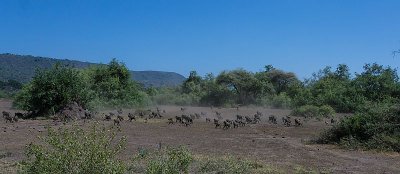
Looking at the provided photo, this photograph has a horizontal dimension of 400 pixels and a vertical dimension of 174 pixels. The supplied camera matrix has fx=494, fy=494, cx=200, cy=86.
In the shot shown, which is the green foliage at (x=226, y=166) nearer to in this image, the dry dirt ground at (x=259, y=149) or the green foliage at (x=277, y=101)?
the dry dirt ground at (x=259, y=149)

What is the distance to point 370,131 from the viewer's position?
2016 centimetres

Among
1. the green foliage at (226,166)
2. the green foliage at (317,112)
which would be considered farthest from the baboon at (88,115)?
the green foliage at (226,166)

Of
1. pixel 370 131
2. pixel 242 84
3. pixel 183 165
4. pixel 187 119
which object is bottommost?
pixel 183 165

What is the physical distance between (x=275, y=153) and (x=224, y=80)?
1812 inches

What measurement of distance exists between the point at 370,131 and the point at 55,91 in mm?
21082

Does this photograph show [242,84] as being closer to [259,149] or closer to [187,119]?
[187,119]

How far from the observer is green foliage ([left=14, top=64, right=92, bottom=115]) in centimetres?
3309

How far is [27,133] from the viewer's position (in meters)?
22.2

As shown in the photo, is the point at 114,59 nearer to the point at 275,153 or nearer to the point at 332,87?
the point at 332,87

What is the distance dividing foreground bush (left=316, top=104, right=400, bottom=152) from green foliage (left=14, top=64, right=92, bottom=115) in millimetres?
18502

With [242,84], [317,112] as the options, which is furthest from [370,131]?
[242,84]

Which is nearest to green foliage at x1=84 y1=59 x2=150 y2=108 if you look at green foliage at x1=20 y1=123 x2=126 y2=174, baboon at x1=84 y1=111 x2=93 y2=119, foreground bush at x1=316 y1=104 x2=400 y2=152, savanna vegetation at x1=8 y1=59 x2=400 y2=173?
savanna vegetation at x1=8 y1=59 x2=400 y2=173

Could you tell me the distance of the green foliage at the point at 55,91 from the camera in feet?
109

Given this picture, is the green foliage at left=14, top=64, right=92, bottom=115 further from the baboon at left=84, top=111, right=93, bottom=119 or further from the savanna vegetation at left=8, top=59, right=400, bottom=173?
the baboon at left=84, top=111, right=93, bottom=119
